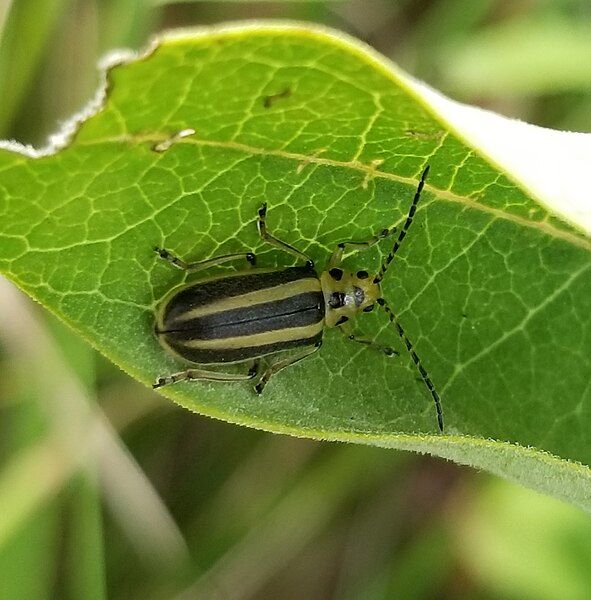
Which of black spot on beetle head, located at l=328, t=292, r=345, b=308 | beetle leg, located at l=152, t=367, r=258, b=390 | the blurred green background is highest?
beetle leg, located at l=152, t=367, r=258, b=390

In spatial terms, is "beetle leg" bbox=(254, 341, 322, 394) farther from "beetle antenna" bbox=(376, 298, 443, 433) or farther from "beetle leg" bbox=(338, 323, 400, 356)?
"beetle antenna" bbox=(376, 298, 443, 433)

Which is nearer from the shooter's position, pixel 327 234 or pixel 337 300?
pixel 327 234

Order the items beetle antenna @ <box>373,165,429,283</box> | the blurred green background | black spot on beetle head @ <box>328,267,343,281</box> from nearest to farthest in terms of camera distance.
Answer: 1. beetle antenna @ <box>373,165,429,283</box>
2. black spot on beetle head @ <box>328,267,343,281</box>
3. the blurred green background

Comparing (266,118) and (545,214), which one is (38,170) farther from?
(545,214)

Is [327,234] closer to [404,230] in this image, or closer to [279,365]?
[404,230]

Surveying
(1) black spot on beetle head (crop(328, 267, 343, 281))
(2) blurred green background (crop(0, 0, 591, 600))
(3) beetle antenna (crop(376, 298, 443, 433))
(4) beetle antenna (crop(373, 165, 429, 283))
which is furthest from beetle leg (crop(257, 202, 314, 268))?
(2) blurred green background (crop(0, 0, 591, 600))

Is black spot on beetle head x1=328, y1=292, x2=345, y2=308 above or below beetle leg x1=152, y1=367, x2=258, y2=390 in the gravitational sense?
below

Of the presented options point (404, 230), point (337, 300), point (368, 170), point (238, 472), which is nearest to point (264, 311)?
point (337, 300)

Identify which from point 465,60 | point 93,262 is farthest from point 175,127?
point 465,60
